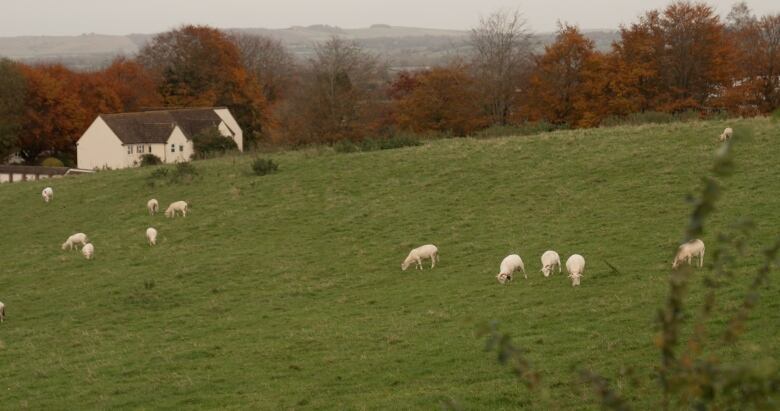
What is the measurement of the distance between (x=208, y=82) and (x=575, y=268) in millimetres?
71738

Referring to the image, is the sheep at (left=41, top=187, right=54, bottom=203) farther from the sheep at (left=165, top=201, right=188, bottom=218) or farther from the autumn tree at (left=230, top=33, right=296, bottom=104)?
the autumn tree at (left=230, top=33, right=296, bottom=104)

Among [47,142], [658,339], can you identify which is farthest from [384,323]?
[47,142]

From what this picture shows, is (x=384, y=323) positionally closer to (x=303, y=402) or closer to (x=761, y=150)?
(x=303, y=402)

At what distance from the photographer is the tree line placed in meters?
55.6

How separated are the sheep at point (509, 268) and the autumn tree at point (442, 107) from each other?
1544 inches

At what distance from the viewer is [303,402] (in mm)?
14523

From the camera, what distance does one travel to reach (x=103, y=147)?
72.7 m

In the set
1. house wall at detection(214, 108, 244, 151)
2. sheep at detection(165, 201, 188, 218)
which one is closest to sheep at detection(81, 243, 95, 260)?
sheep at detection(165, 201, 188, 218)

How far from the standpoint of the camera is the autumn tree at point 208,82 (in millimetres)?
87062

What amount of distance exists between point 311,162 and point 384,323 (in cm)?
2323

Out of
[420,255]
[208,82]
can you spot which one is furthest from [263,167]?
[208,82]

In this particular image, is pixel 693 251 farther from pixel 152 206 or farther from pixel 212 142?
pixel 212 142

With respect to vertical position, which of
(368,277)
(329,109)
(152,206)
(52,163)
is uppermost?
(329,109)

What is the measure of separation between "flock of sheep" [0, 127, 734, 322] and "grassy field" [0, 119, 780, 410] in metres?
0.38
